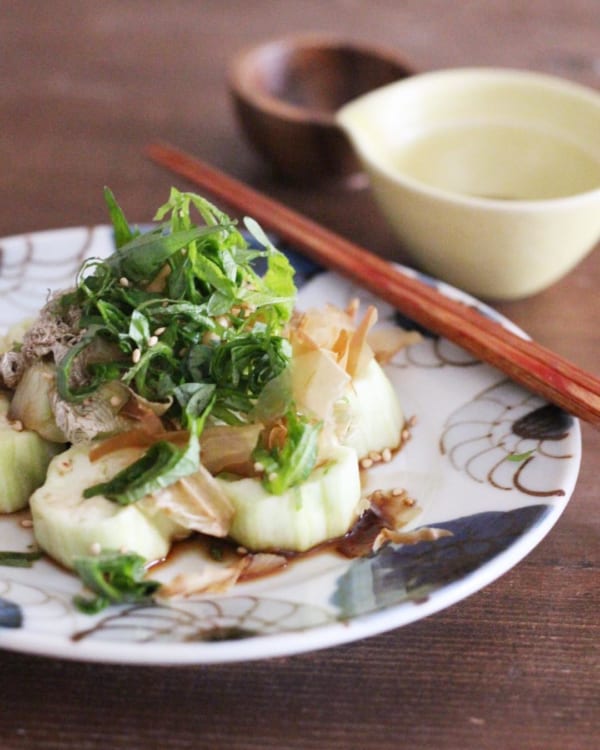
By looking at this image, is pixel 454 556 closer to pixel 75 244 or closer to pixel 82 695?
pixel 82 695

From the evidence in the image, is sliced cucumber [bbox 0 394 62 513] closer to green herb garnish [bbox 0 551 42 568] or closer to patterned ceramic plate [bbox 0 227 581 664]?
patterned ceramic plate [bbox 0 227 581 664]

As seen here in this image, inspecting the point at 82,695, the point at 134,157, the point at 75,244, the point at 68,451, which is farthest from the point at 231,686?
the point at 134,157

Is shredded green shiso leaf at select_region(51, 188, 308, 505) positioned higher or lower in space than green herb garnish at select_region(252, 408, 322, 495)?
higher

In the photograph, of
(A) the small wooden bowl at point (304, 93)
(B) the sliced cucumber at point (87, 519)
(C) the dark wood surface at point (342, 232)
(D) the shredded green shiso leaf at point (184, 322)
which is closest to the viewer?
(C) the dark wood surface at point (342, 232)

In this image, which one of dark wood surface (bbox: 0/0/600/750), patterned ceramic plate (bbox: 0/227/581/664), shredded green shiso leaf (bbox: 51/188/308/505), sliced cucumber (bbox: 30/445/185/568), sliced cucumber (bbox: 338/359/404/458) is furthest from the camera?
sliced cucumber (bbox: 338/359/404/458)

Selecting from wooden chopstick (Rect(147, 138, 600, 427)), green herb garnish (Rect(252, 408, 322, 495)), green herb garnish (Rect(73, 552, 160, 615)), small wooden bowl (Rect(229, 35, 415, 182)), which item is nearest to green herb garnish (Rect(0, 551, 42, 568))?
green herb garnish (Rect(73, 552, 160, 615))

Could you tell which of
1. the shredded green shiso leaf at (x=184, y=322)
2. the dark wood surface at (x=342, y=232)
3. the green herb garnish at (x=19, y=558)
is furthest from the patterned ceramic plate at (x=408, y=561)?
the shredded green shiso leaf at (x=184, y=322)

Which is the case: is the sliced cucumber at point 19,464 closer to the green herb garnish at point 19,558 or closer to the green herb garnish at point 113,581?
the green herb garnish at point 19,558
